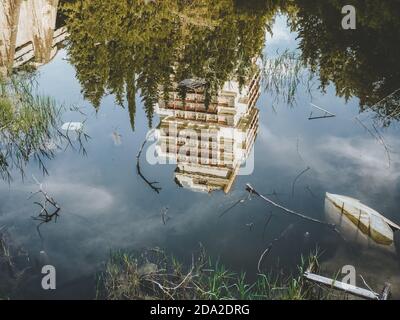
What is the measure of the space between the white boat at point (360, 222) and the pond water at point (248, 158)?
154 millimetres

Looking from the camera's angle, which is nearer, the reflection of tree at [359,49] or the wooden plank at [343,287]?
the wooden plank at [343,287]

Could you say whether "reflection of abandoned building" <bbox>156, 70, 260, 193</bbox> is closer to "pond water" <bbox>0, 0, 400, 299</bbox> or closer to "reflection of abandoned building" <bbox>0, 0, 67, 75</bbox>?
"pond water" <bbox>0, 0, 400, 299</bbox>

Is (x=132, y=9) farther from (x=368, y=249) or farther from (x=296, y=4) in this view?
(x=368, y=249)

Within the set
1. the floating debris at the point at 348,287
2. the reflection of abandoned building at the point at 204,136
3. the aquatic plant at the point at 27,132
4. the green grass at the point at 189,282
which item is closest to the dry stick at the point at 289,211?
the reflection of abandoned building at the point at 204,136

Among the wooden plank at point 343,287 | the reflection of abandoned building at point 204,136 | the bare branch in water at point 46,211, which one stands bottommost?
the wooden plank at point 343,287

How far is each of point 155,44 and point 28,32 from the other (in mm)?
3686

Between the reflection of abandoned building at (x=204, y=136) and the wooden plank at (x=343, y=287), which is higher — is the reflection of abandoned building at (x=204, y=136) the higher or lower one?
the higher one

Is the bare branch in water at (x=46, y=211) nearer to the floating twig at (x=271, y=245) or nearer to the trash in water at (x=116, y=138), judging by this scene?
the trash in water at (x=116, y=138)

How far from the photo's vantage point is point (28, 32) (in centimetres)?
1195

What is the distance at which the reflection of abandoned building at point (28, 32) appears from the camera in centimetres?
1061

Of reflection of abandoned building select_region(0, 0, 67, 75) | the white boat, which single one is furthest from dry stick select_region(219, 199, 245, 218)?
reflection of abandoned building select_region(0, 0, 67, 75)
